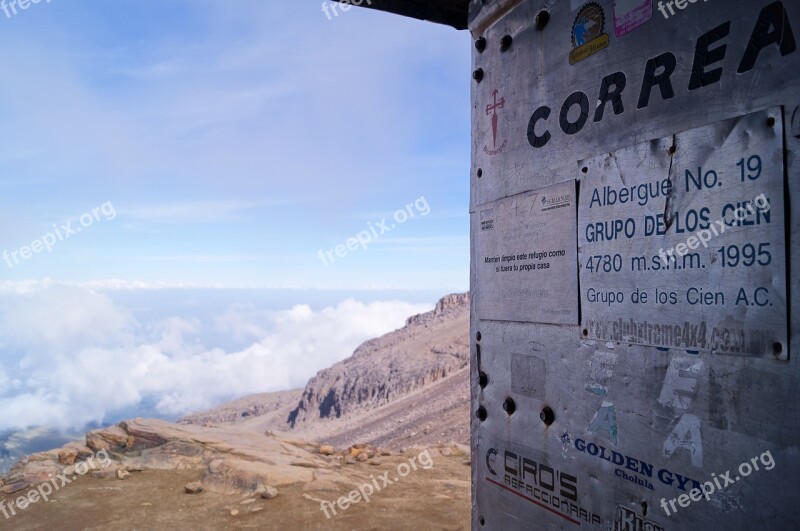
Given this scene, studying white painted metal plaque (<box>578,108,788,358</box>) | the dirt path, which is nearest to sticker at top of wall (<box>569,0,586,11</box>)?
white painted metal plaque (<box>578,108,788,358</box>)

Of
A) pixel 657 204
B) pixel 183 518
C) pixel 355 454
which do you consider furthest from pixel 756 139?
pixel 355 454

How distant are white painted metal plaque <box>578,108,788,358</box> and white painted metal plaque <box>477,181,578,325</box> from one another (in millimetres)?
94

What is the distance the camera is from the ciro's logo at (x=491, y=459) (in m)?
2.83

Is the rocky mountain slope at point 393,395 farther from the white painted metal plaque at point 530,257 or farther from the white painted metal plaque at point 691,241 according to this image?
the white painted metal plaque at point 691,241

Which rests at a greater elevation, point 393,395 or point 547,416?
point 547,416

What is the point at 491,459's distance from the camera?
9.38ft

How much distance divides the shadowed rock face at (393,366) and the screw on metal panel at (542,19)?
112ft

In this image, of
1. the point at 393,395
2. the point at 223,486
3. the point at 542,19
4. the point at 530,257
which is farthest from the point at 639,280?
the point at 393,395

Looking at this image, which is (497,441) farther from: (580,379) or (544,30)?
(544,30)

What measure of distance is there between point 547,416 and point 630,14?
190 centimetres

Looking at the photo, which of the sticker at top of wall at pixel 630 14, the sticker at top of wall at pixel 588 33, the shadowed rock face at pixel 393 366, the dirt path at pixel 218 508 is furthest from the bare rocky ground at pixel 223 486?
the shadowed rock face at pixel 393 366

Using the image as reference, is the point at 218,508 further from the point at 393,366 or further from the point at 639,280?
the point at 393,366

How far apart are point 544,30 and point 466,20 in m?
1.10

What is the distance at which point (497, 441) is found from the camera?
2.82 meters
